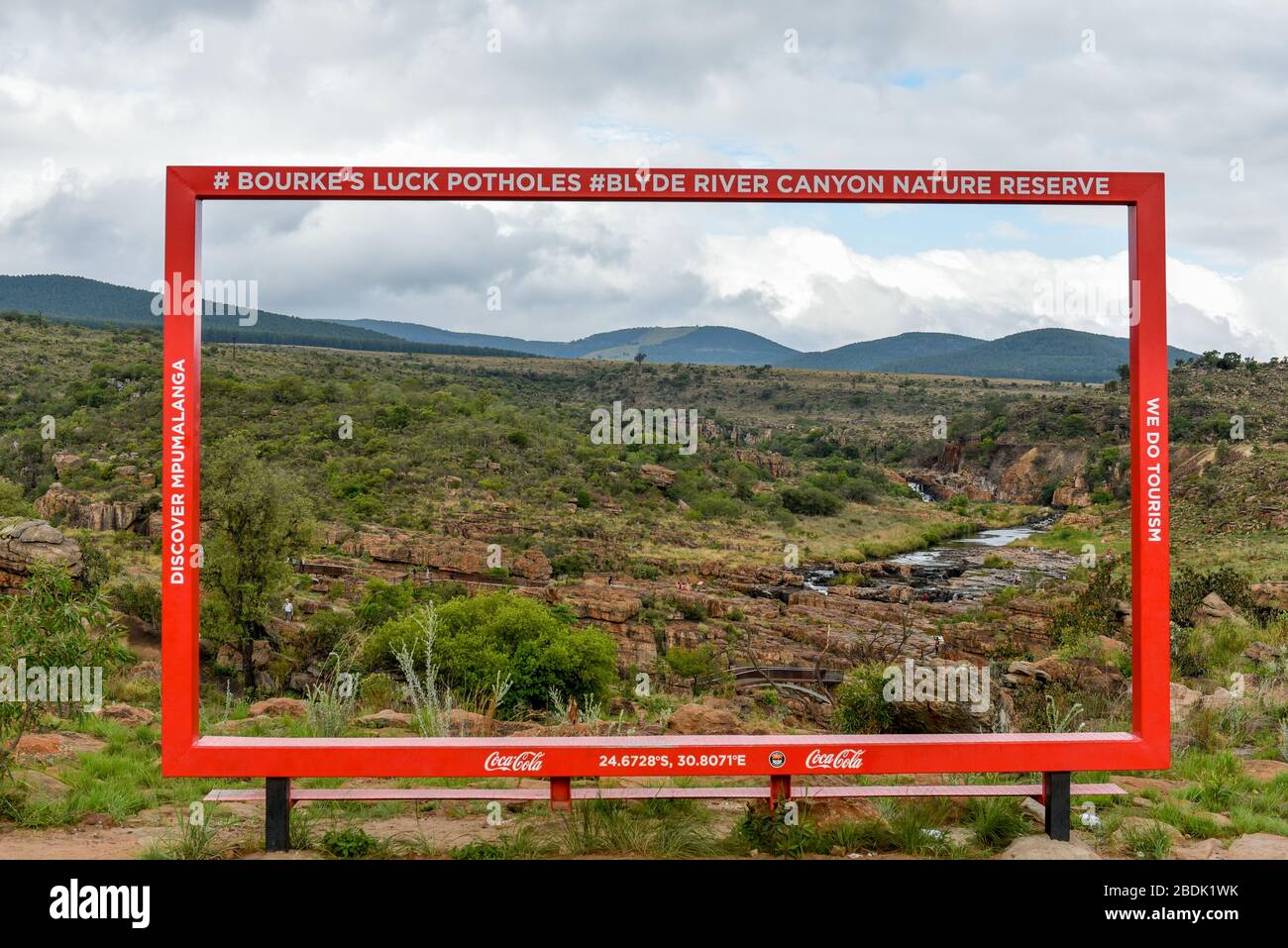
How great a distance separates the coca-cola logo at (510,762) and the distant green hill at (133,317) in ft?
97.2

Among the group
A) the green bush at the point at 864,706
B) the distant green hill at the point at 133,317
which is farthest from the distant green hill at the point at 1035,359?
the green bush at the point at 864,706

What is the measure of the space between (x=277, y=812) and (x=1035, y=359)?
55.9 metres

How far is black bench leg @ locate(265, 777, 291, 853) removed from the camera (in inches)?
189

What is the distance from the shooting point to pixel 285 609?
14.0 metres

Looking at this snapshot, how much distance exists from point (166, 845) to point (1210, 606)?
464 inches

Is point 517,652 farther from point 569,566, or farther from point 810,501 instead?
point 810,501

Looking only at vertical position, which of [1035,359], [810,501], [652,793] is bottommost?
[652,793]

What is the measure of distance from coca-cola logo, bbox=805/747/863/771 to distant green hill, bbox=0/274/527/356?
1187 inches

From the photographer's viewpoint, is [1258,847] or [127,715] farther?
[127,715]

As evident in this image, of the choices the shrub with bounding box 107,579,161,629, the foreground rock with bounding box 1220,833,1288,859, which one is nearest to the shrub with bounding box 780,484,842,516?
the shrub with bounding box 107,579,161,629

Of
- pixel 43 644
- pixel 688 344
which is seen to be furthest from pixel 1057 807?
pixel 688 344

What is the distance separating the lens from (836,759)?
15.9 feet

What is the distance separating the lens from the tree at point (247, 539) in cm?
1332

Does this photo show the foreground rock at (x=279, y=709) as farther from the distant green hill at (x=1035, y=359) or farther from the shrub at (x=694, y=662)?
the distant green hill at (x=1035, y=359)
